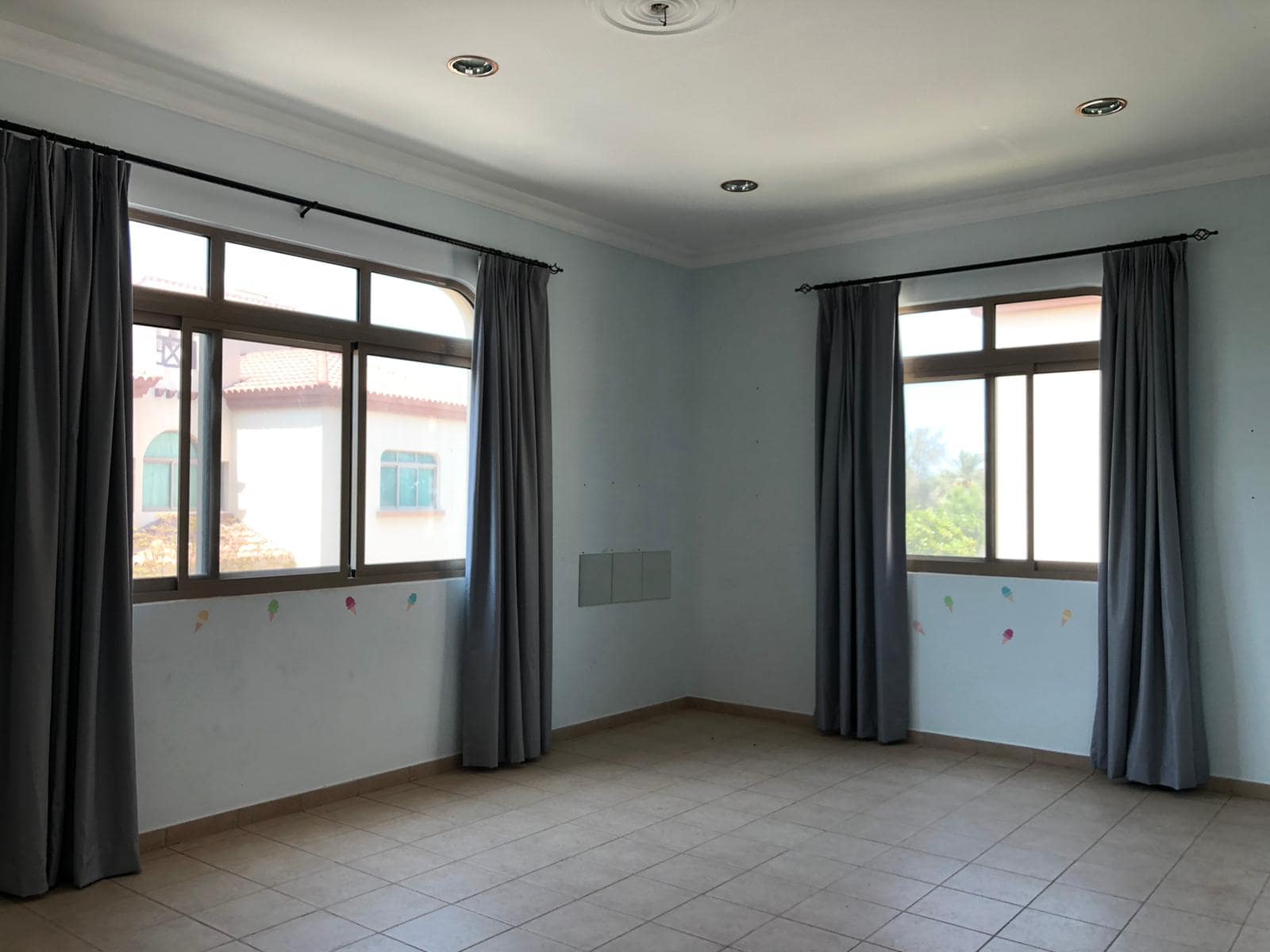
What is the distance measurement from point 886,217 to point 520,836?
3.83 metres

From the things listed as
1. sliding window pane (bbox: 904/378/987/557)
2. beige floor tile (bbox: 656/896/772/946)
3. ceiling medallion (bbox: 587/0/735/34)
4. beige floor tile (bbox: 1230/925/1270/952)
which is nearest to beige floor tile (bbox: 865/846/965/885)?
beige floor tile (bbox: 656/896/772/946)

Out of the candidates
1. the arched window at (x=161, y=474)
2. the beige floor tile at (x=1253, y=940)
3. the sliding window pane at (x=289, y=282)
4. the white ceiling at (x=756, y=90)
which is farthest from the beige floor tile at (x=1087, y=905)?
the sliding window pane at (x=289, y=282)

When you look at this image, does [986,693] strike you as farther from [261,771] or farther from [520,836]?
[261,771]

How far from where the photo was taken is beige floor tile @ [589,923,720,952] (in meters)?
2.98

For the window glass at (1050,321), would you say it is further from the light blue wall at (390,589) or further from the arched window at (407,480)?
the arched window at (407,480)

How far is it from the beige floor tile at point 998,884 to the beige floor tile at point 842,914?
14.9 inches

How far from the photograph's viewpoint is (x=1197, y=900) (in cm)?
337

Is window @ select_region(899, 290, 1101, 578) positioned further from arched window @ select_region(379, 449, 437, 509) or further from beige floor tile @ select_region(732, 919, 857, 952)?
beige floor tile @ select_region(732, 919, 857, 952)

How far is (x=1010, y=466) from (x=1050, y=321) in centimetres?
77

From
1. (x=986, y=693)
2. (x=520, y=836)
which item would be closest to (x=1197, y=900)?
(x=986, y=693)

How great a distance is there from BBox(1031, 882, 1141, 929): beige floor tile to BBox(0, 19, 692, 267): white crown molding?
12.6 ft

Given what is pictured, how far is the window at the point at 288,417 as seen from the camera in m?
3.92

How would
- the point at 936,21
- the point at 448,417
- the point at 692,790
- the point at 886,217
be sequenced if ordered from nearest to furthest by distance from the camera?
1. the point at 936,21
2. the point at 692,790
3. the point at 448,417
4. the point at 886,217

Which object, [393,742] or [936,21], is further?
[393,742]
